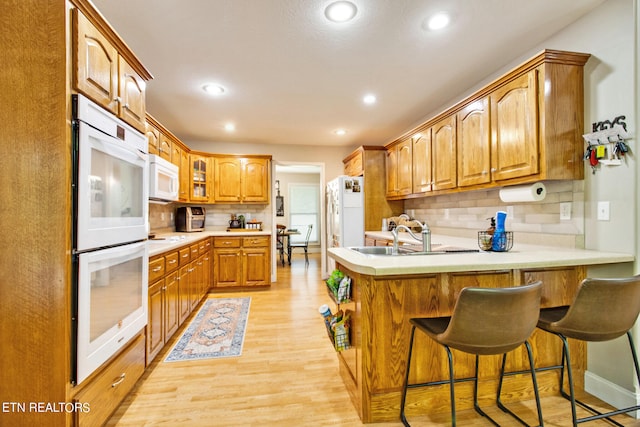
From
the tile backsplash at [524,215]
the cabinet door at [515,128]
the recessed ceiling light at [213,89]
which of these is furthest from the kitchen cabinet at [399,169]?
the recessed ceiling light at [213,89]

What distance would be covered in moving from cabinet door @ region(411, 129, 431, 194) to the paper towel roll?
41.1 inches

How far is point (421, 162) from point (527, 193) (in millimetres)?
1394

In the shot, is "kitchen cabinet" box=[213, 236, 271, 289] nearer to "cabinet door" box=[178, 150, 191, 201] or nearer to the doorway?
"cabinet door" box=[178, 150, 191, 201]

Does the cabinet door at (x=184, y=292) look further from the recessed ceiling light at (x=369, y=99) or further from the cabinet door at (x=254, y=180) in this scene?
the recessed ceiling light at (x=369, y=99)

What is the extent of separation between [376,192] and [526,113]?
100 inches

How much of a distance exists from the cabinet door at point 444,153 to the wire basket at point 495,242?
3.11 feet

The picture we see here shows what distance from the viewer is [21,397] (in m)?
1.21

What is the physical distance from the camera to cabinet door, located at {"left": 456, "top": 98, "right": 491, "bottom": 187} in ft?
7.52

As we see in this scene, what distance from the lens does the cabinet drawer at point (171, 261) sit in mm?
2396

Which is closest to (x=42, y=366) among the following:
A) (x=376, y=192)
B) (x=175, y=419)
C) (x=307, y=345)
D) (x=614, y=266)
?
(x=175, y=419)

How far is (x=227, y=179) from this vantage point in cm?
463

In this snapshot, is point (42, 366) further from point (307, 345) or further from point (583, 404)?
point (583, 404)

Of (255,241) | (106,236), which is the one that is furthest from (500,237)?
(255,241)

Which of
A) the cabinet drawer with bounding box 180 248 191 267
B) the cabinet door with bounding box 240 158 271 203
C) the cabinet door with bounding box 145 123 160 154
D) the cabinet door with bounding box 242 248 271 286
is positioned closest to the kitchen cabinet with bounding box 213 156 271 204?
the cabinet door with bounding box 240 158 271 203
